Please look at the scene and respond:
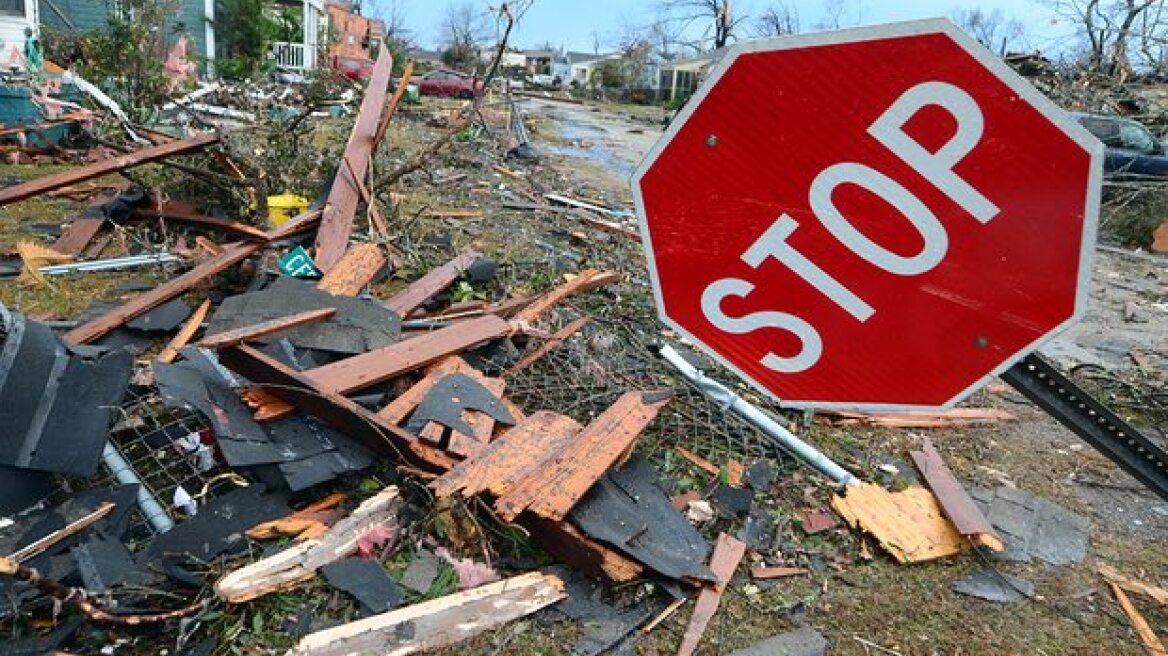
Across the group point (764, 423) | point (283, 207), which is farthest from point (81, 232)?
point (764, 423)

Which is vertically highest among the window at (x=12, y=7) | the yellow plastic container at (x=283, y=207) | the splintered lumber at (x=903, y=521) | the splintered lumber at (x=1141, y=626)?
the window at (x=12, y=7)

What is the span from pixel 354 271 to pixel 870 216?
A: 4215mm

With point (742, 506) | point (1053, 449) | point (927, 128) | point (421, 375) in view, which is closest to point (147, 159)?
point (421, 375)

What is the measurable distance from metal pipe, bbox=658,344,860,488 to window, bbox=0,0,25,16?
16355mm

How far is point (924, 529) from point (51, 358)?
4.04 metres

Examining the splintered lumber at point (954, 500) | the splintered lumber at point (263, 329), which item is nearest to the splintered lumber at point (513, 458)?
the splintered lumber at point (263, 329)

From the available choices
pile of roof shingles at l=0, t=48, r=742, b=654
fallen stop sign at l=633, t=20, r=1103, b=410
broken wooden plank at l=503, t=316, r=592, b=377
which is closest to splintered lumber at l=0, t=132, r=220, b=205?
pile of roof shingles at l=0, t=48, r=742, b=654

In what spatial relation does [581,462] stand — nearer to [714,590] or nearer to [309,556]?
[714,590]

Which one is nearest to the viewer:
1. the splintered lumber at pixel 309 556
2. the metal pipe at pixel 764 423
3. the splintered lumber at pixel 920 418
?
the splintered lumber at pixel 309 556

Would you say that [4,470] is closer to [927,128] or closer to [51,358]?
[51,358]

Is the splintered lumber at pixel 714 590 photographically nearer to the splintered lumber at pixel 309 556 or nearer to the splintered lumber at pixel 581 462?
the splintered lumber at pixel 581 462

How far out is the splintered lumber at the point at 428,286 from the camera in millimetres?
4693

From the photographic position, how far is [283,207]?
21.2 ft

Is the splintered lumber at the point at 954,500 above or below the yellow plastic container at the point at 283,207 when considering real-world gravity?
below
